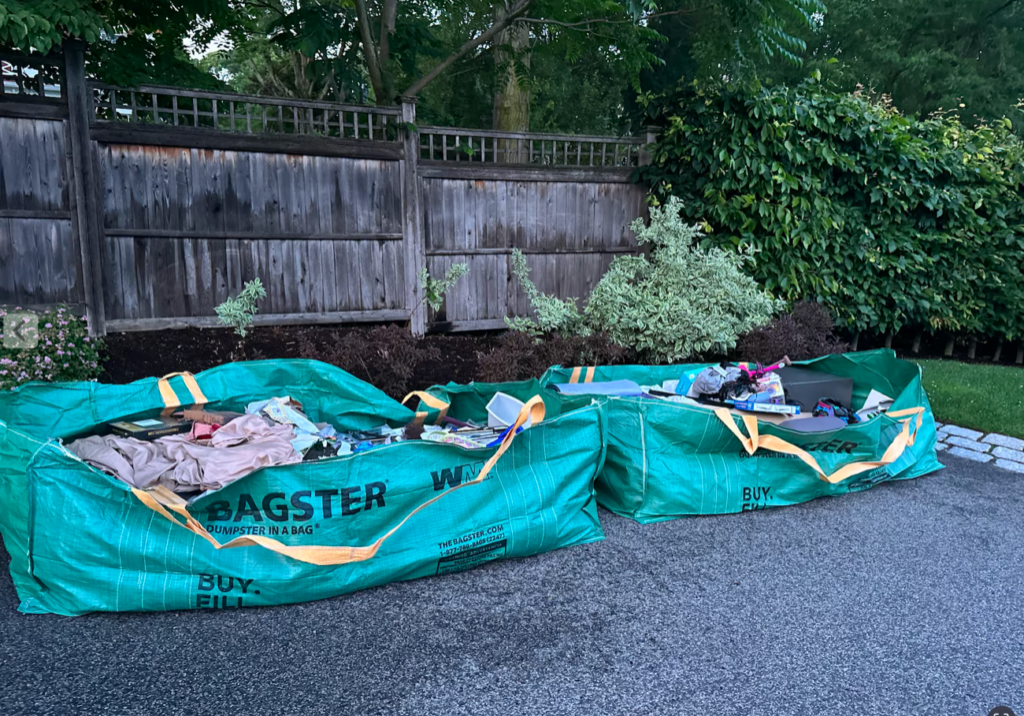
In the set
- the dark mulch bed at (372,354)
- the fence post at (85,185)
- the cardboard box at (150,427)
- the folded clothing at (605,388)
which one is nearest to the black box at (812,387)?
the dark mulch bed at (372,354)

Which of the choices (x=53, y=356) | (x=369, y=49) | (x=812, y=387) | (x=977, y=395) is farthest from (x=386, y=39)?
(x=977, y=395)

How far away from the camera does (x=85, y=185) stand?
5164 mm

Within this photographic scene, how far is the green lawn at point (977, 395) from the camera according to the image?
218 inches

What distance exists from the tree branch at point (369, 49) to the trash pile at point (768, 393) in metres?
3.88

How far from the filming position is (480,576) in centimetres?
300

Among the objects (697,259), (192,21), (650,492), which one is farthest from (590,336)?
(192,21)

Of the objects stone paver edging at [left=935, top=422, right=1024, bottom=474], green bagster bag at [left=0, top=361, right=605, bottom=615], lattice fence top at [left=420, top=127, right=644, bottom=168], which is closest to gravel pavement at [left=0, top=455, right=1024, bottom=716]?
green bagster bag at [left=0, top=361, right=605, bottom=615]

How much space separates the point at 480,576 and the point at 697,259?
151 inches

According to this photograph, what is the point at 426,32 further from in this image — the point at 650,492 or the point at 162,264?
the point at 650,492

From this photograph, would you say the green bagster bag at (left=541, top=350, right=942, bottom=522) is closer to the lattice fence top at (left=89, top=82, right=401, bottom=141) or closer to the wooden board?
the lattice fence top at (left=89, top=82, right=401, bottom=141)

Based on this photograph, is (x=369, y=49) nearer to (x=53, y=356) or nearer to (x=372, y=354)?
(x=372, y=354)

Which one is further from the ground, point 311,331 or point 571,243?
point 571,243

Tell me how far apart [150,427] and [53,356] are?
4.19 ft

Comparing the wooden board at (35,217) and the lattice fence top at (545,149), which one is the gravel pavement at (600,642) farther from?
the lattice fence top at (545,149)
